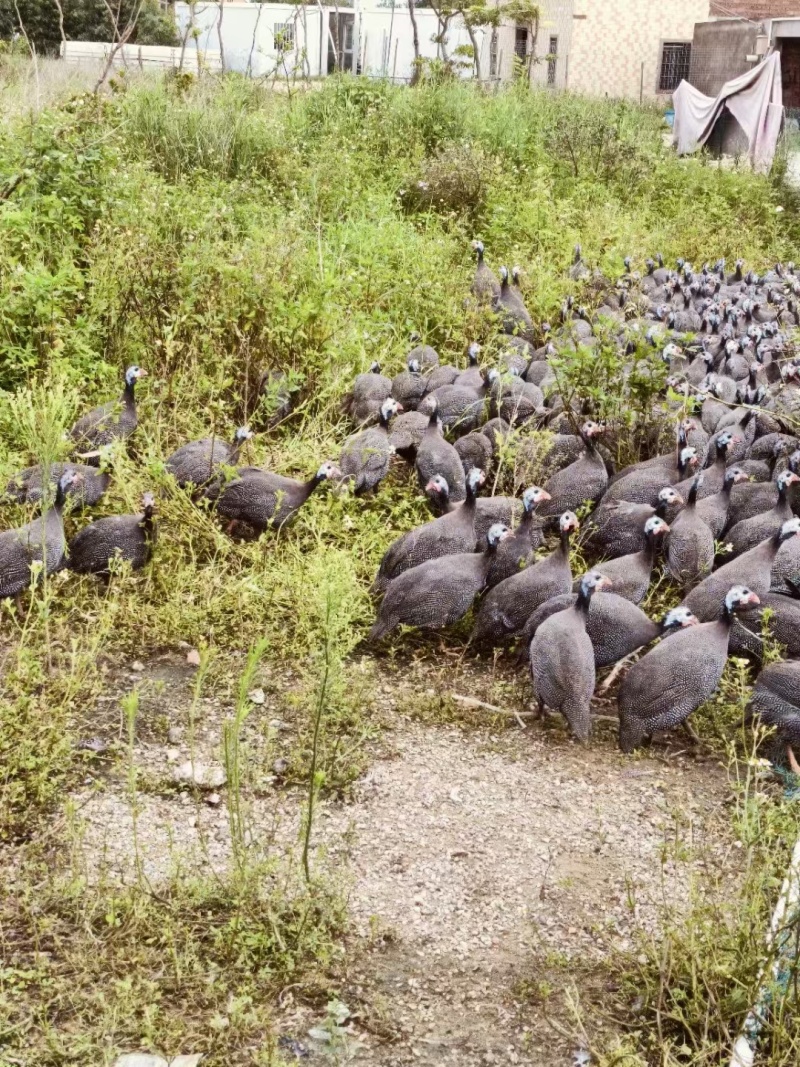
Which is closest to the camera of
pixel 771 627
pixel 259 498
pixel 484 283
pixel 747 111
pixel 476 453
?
pixel 771 627

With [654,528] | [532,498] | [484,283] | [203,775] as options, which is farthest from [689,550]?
[484,283]

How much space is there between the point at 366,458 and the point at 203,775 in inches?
94.5

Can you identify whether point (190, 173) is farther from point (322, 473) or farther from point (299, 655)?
point (299, 655)

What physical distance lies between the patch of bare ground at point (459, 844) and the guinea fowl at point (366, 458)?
136cm

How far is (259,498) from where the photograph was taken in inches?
218

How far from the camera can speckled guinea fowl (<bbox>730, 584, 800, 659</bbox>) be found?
4703mm

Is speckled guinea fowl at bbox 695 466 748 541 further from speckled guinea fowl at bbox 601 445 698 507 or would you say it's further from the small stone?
the small stone

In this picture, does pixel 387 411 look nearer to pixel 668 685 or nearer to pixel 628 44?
pixel 668 685

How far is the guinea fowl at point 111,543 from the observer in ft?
16.8

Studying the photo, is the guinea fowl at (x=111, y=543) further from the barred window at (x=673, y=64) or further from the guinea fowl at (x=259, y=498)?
the barred window at (x=673, y=64)

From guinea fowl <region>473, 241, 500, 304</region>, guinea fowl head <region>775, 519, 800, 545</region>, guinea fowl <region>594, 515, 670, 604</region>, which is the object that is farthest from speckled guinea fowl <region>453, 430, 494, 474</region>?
guinea fowl <region>473, 241, 500, 304</region>

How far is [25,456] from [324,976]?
140 inches

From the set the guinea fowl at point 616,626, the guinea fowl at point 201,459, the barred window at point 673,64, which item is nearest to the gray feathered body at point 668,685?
the guinea fowl at point 616,626

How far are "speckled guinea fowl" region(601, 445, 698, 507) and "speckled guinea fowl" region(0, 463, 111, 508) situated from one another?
251 centimetres
